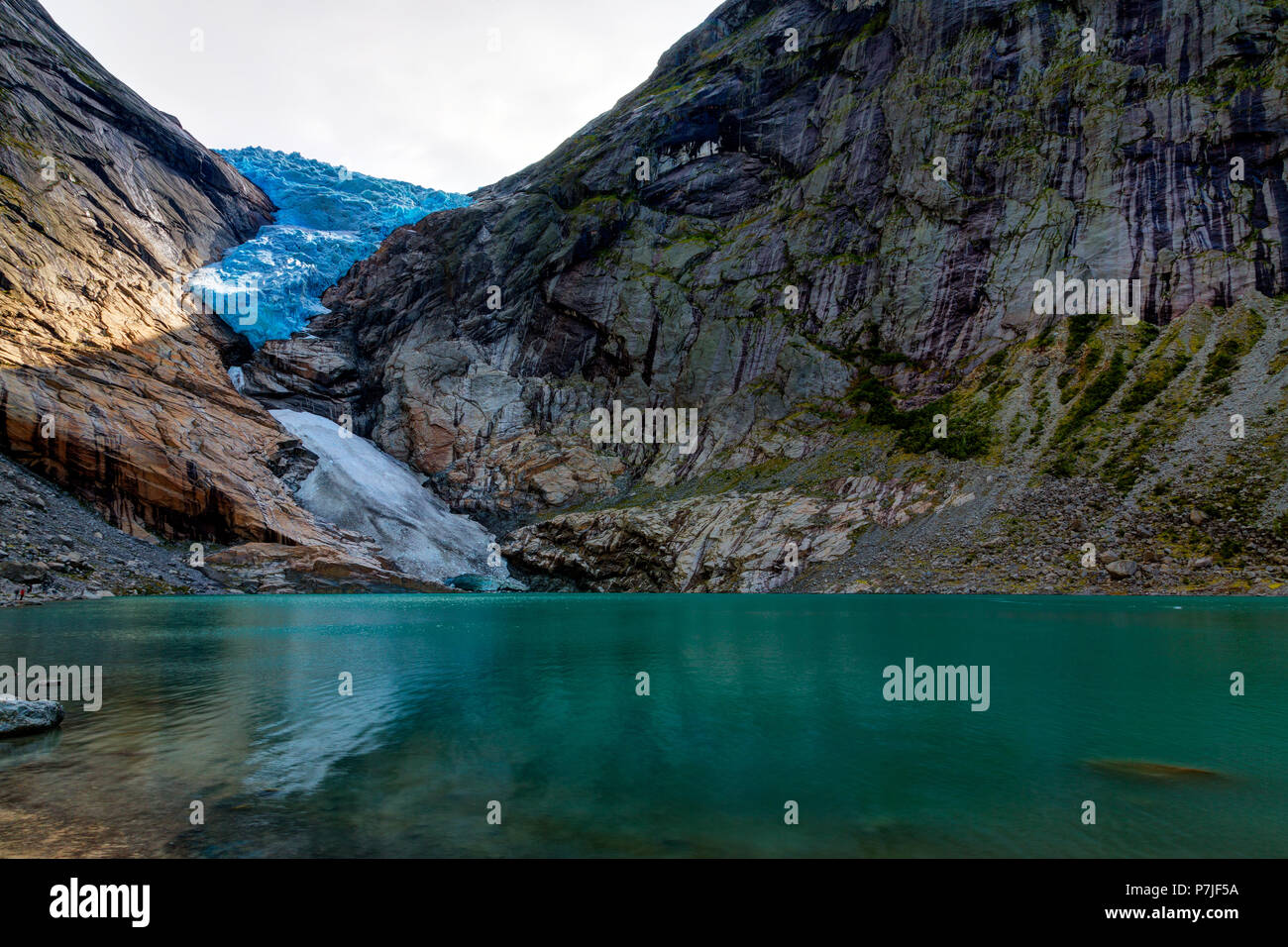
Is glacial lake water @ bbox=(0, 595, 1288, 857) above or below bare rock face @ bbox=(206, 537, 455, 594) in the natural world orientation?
above

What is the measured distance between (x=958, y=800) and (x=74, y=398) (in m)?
79.4

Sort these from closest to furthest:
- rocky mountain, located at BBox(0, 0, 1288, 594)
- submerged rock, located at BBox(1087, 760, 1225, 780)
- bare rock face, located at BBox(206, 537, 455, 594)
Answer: submerged rock, located at BBox(1087, 760, 1225, 780), rocky mountain, located at BBox(0, 0, 1288, 594), bare rock face, located at BBox(206, 537, 455, 594)

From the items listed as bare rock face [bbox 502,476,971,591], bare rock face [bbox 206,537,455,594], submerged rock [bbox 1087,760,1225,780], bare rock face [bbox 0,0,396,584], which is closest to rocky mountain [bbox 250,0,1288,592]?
bare rock face [bbox 502,476,971,591]

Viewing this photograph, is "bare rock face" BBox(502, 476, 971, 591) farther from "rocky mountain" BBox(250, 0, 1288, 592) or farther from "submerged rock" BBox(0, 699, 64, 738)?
"submerged rock" BBox(0, 699, 64, 738)

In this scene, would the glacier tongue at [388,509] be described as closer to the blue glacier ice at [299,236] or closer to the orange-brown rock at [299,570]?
the orange-brown rock at [299,570]

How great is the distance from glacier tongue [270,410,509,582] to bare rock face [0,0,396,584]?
5.82m

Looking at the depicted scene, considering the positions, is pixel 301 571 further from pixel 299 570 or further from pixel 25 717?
pixel 25 717

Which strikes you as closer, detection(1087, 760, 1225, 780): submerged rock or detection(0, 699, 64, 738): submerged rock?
detection(1087, 760, 1225, 780): submerged rock

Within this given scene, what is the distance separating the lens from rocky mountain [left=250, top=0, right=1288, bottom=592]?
5603cm

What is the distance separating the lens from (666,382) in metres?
96.4

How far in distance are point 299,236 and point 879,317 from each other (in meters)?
109

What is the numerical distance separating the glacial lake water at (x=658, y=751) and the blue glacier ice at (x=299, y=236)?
96411 millimetres
